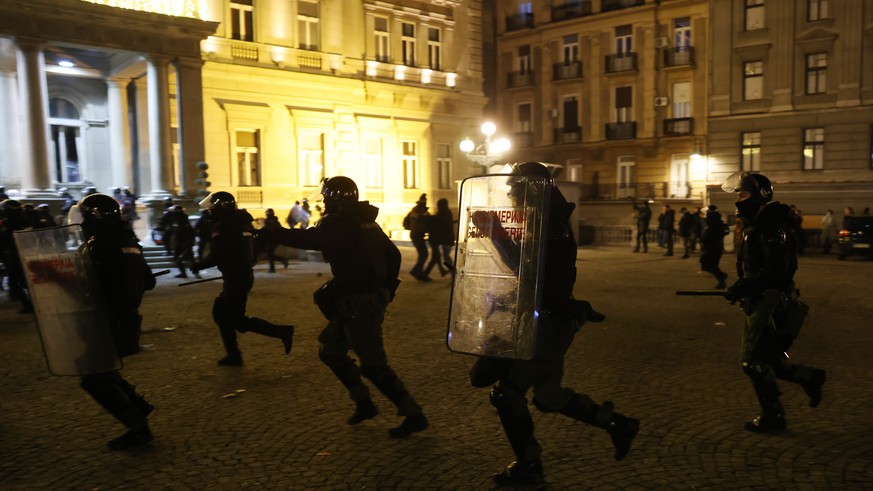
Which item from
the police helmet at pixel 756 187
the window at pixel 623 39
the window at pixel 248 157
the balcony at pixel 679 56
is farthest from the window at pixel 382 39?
the police helmet at pixel 756 187

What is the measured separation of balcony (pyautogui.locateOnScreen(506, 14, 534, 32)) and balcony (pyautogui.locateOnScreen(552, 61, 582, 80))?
3237 millimetres

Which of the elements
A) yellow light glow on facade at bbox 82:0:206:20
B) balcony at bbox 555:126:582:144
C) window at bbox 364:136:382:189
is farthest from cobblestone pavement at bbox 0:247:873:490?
balcony at bbox 555:126:582:144

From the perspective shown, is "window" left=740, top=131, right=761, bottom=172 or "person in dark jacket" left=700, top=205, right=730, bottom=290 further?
"window" left=740, top=131, right=761, bottom=172

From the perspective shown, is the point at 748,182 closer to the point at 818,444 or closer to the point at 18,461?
the point at 818,444

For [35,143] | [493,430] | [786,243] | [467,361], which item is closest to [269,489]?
[493,430]

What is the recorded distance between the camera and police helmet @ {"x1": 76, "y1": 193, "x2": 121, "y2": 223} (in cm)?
482

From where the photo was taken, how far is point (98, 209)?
484 centimetres

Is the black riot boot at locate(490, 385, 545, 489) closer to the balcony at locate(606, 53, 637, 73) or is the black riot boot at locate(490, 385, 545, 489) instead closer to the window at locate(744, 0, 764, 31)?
the window at locate(744, 0, 764, 31)

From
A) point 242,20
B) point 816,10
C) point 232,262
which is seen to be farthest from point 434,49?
point 232,262

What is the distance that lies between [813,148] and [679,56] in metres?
9.06

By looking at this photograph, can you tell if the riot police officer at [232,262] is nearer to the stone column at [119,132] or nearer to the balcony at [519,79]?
the stone column at [119,132]

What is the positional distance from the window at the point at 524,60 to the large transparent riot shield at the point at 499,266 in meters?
38.9

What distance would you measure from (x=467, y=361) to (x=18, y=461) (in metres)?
4.15

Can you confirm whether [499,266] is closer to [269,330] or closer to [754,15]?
[269,330]
